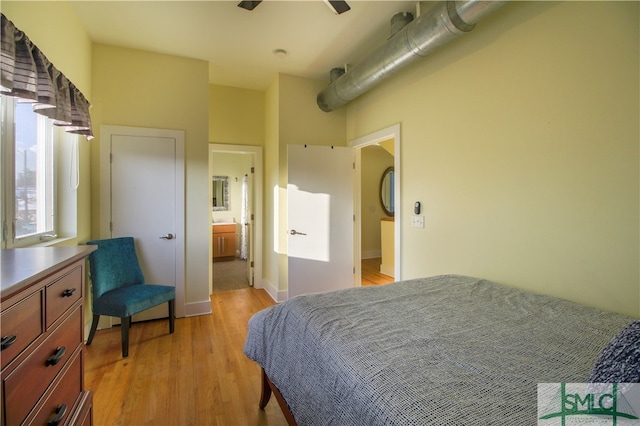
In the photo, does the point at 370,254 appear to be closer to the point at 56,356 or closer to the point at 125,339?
the point at 125,339

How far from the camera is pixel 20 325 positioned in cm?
86

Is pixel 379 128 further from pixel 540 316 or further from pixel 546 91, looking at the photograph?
pixel 540 316

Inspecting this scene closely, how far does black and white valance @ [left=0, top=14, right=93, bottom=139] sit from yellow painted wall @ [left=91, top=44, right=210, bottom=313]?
3.52ft

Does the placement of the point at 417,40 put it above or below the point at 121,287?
above

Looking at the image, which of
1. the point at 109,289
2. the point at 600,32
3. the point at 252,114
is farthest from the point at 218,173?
the point at 600,32

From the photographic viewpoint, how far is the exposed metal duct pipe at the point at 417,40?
1858mm

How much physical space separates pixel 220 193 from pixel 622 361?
6.65 meters

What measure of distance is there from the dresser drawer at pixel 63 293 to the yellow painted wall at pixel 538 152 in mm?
2421

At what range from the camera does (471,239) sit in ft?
7.35

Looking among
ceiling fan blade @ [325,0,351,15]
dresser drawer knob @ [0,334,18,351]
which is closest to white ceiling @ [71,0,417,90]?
ceiling fan blade @ [325,0,351,15]

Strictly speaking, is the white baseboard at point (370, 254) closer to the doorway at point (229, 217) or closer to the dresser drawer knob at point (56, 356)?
the doorway at point (229, 217)

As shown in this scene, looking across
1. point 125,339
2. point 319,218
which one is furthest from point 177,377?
point 319,218

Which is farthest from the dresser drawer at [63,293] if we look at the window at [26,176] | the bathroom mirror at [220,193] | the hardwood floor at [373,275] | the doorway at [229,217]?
the bathroom mirror at [220,193]

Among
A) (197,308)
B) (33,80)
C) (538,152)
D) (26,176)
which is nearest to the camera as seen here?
(33,80)
